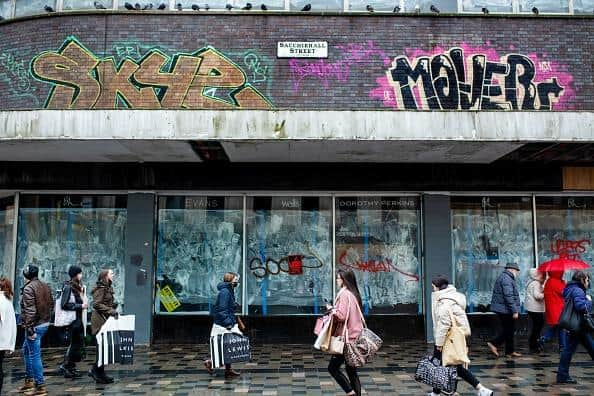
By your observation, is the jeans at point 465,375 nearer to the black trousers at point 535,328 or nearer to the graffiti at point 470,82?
the black trousers at point 535,328

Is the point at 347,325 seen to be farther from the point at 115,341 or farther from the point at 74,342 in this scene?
the point at 74,342

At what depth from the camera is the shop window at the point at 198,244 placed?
11844 mm

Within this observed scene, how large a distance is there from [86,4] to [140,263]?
16.5 feet

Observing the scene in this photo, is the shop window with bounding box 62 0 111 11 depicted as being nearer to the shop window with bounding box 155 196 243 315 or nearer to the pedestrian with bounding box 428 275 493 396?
the shop window with bounding box 155 196 243 315

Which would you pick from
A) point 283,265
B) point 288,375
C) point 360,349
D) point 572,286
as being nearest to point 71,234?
point 283,265

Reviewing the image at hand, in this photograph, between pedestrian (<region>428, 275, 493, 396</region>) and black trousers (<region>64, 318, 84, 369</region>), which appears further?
black trousers (<region>64, 318, 84, 369</region>)

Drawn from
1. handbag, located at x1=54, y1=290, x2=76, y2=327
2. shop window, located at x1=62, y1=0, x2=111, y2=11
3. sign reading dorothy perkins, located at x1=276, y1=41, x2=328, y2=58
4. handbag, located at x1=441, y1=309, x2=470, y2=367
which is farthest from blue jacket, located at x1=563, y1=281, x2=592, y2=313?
shop window, located at x1=62, y1=0, x2=111, y2=11

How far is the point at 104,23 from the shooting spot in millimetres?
11383

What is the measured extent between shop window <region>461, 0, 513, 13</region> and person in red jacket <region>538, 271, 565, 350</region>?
5063mm

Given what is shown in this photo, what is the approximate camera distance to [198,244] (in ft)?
39.3

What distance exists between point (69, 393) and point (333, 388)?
3399 millimetres

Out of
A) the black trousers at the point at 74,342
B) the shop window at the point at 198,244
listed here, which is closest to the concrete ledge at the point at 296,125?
the black trousers at the point at 74,342

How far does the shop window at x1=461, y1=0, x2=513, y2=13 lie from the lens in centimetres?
1176

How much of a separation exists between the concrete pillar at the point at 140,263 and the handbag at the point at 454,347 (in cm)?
632
